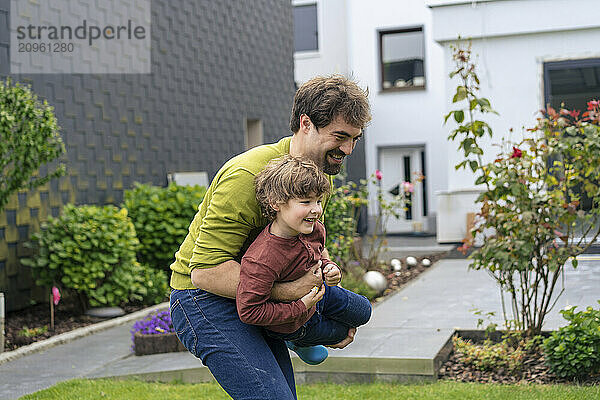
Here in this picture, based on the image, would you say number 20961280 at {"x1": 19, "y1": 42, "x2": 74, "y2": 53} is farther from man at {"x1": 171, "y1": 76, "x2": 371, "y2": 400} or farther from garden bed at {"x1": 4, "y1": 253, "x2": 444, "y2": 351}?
man at {"x1": 171, "y1": 76, "x2": 371, "y2": 400}

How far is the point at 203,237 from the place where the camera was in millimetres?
2348

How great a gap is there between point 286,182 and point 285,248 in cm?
21

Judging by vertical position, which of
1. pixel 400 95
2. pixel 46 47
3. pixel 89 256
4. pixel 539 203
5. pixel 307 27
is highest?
pixel 307 27

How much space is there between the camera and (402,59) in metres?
17.5

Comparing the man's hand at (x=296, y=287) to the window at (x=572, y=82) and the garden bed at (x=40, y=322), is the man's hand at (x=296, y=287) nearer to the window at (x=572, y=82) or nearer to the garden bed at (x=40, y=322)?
the garden bed at (x=40, y=322)

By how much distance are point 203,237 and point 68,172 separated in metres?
6.01

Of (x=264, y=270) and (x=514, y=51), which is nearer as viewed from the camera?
(x=264, y=270)

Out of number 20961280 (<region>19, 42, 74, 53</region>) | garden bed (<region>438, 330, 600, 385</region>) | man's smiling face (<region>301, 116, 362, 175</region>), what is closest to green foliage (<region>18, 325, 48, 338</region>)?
number 20961280 (<region>19, 42, 74, 53</region>)

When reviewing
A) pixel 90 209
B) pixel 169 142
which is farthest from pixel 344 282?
pixel 169 142

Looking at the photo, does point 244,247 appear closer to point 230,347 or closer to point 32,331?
point 230,347

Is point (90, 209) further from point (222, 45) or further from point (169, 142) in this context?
point (222, 45)

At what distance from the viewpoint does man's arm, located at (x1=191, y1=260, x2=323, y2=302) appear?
233 cm

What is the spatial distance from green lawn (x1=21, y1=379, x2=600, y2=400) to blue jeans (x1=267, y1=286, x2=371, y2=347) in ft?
5.52

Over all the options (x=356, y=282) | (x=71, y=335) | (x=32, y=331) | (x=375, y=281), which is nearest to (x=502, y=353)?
(x=356, y=282)
